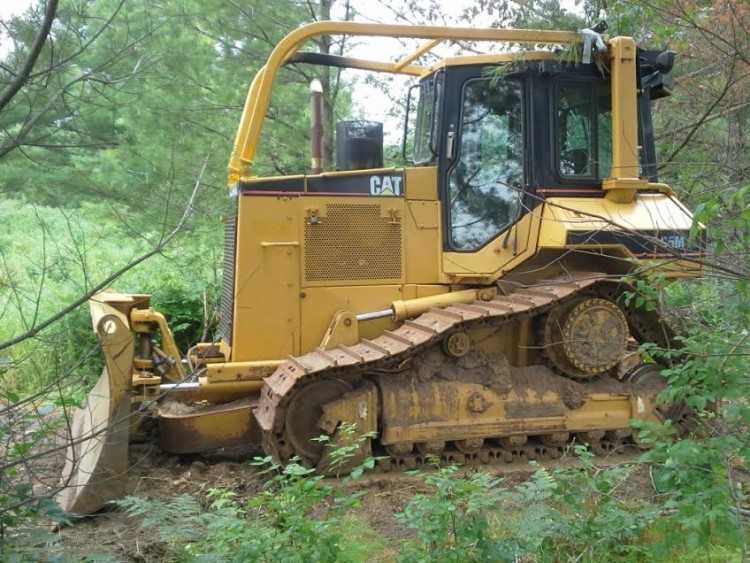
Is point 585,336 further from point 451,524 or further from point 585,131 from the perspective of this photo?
point 451,524

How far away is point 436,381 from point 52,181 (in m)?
2.90

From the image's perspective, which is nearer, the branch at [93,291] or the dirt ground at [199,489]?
the branch at [93,291]

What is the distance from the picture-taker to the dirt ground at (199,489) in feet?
13.0

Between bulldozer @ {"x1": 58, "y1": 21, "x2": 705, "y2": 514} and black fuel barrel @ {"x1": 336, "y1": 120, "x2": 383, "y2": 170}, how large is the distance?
2 cm

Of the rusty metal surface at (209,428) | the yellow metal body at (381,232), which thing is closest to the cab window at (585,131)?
the yellow metal body at (381,232)

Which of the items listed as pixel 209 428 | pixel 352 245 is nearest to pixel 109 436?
pixel 209 428

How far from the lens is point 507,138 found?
566cm

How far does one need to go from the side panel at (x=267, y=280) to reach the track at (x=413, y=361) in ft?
1.06

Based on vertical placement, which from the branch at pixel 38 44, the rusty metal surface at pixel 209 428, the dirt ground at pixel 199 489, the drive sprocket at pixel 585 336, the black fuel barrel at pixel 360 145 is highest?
the black fuel barrel at pixel 360 145

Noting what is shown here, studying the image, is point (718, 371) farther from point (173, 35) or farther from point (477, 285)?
point (173, 35)

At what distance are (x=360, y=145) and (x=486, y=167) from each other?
989 mm

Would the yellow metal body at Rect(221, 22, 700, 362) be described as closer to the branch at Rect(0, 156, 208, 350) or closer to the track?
the track

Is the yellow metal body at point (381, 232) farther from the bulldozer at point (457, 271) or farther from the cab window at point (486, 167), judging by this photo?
the cab window at point (486, 167)

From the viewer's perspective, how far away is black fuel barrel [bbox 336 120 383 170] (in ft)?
19.1
